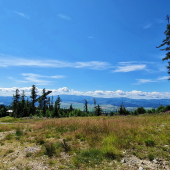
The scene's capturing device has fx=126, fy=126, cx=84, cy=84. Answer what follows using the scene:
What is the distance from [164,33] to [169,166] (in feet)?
72.8

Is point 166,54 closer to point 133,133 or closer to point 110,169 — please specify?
point 133,133

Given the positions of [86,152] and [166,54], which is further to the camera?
[166,54]

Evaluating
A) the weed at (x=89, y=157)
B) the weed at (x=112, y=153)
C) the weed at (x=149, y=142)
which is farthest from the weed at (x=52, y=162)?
the weed at (x=149, y=142)

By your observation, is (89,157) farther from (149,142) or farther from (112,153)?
(149,142)

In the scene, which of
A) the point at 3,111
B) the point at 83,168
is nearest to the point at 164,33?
the point at 83,168

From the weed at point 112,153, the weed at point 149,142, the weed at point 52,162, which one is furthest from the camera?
the weed at point 149,142

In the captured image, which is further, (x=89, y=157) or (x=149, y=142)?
(x=149, y=142)

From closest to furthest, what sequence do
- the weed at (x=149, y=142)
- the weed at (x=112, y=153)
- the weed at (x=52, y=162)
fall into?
the weed at (x=52, y=162) → the weed at (x=112, y=153) → the weed at (x=149, y=142)

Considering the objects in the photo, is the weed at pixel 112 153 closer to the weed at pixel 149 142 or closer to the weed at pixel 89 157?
the weed at pixel 89 157

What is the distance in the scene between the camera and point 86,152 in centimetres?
650

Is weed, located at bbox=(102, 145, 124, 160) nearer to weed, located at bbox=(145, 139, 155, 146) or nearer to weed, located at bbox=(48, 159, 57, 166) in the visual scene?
weed, located at bbox=(145, 139, 155, 146)

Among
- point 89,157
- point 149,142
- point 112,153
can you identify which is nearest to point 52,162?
point 89,157

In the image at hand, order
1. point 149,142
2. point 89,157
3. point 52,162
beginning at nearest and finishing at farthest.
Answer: point 52,162 < point 89,157 < point 149,142

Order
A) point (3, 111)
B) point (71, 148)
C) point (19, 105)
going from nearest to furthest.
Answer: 1. point (71, 148)
2. point (19, 105)
3. point (3, 111)
